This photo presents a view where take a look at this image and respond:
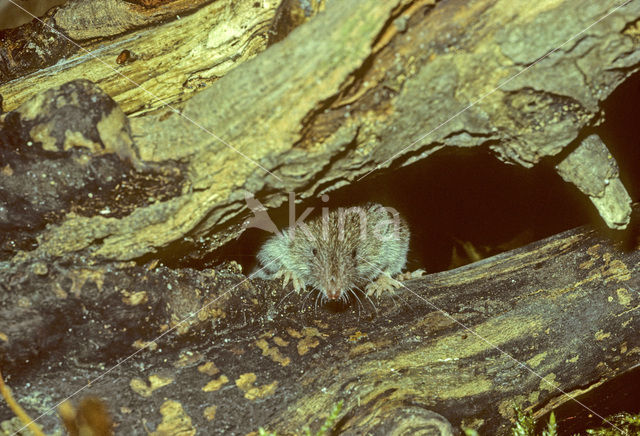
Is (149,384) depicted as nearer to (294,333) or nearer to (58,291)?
(58,291)

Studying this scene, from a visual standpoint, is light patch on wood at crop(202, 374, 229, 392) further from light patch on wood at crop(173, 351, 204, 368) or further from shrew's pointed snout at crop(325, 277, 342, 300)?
shrew's pointed snout at crop(325, 277, 342, 300)

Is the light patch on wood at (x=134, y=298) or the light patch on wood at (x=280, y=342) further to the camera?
the light patch on wood at (x=280, y=342)

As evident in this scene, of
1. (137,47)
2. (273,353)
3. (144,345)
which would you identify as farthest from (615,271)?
(137,47)

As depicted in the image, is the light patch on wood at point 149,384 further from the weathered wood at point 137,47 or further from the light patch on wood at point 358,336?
the weathered wood at point 137,47

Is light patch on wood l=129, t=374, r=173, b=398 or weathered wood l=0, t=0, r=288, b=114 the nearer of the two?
light patch on wood l=129, t=374, r=173, b=398

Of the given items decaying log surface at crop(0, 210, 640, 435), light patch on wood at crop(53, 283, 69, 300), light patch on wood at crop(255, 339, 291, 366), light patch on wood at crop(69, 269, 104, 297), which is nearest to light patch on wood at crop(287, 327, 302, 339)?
decaying log surface at crop(0, 210, 640, 435)

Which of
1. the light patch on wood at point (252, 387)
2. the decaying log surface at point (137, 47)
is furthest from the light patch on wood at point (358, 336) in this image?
the decaying log surface at point (137, 47)
